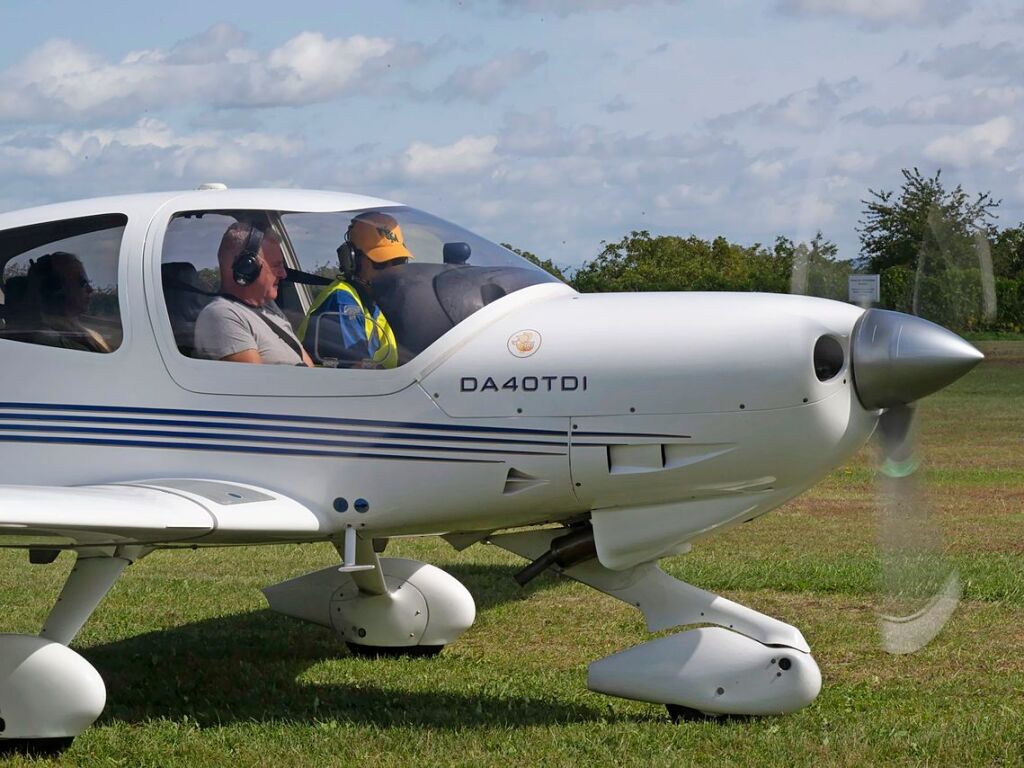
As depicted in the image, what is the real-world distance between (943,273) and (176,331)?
3.79 meters

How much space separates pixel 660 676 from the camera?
609 cm

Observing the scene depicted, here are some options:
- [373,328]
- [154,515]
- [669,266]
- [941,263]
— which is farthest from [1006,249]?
[669,266]

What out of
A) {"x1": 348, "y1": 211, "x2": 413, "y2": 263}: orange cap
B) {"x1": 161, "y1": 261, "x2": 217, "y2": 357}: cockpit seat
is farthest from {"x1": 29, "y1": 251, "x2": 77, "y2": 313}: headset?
{"x1": 348, "y1": 211, "x2": 413, "y2": 263}: orange cap

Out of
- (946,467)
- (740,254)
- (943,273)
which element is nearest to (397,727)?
(943,273)

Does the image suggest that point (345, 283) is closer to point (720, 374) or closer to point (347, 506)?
point (347, 506)

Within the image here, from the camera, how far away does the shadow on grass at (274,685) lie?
6508 millimetres

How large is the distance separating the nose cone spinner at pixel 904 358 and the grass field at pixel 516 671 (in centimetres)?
143

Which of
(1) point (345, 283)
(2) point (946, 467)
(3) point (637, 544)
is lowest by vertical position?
(2) point (946, 467)

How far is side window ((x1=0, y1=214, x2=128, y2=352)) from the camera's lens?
6.64 meters

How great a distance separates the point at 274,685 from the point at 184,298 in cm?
211

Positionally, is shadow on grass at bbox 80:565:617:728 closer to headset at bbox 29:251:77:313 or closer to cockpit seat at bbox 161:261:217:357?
cockpit seat at bbox 161:261:217:357

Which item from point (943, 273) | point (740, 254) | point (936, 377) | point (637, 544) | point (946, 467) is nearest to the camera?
point (936, 377)

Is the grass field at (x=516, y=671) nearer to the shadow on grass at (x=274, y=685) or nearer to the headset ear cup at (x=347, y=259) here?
the shadow on grass at (x=274, y=685)

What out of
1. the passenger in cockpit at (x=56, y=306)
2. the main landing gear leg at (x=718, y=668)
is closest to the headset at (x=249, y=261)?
the passenger in cockpit at (x=56, y=306)
